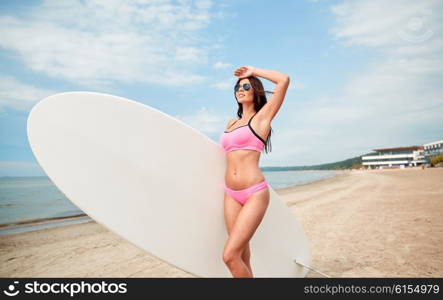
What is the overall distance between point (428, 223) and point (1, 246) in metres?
7.51

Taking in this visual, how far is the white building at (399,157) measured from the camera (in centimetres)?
6912

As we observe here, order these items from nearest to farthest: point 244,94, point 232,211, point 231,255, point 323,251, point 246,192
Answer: point 231,255 → point 246,192 → point 232,211 → point 244,94 → point 323,251

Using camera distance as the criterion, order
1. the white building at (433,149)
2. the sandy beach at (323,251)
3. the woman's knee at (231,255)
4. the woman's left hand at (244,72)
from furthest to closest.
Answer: the white building at (433,149)
the sandy beach at (323,251)
the woman's left hand at (244,72)
the woman's knee at (231,255)

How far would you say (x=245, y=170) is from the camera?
1.97 meters

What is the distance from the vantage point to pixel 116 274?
3.15 m

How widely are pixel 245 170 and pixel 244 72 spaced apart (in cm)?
77

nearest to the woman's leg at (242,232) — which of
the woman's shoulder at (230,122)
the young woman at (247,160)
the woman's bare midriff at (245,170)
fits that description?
the young woman at (247,160)

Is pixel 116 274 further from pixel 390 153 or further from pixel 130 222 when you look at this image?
pixel 390 153

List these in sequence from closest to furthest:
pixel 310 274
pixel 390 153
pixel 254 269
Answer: pixel 254 269, pixel 310 274, pixel 390 153

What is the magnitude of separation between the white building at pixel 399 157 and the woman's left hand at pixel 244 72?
7643 cm

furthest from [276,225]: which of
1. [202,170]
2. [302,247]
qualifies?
[202,170]

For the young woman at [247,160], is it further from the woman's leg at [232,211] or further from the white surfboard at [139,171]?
the white surfboard at [139,171]

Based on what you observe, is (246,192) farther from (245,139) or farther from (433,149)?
(433,149)

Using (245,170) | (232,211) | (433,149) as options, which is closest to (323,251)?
(232,211)
